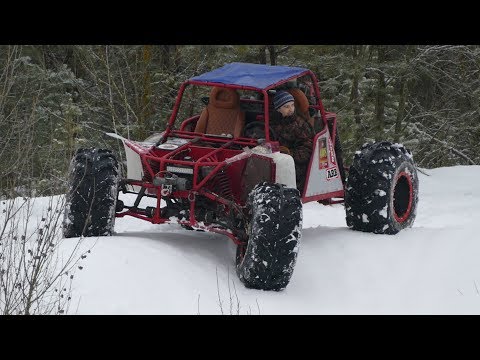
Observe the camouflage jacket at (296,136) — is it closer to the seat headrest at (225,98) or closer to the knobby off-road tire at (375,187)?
the seat headrest at (225,98)

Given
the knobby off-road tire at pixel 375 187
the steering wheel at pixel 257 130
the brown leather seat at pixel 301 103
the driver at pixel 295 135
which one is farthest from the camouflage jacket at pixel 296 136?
the knobby off-road tire at pixel 375 187

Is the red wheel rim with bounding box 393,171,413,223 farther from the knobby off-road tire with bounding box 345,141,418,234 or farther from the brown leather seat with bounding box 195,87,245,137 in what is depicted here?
the brown leather seat with bounding box 195,87,245,137

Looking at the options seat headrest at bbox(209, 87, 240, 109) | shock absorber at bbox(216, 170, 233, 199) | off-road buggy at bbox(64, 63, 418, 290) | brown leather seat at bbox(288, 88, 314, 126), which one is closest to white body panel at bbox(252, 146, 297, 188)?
off-road buggy at bbox(64, 63, 418, 290)

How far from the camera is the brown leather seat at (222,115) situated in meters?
10.5

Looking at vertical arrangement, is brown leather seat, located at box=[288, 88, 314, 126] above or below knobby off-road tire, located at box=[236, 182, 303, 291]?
above

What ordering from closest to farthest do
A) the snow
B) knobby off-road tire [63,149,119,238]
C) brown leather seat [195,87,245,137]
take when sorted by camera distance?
the snow
knobby off-road tire [63,149,119,238]
brown leather seat [195,87,245,137]

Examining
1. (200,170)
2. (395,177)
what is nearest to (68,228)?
(200,170)

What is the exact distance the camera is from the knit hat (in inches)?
404

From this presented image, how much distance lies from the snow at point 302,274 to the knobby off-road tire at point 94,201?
305 mm

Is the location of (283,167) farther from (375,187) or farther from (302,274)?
(375,187)

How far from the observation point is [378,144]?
1103cm

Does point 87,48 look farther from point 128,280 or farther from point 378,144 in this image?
point 128,280

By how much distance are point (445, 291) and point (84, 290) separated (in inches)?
139

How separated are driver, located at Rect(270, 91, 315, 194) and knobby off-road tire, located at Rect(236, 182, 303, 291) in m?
1.71
